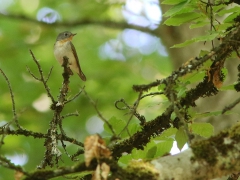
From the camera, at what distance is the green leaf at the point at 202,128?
84.7 inches

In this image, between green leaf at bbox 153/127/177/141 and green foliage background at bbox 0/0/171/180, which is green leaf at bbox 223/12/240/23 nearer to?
green leaf at bbox 153/127/177/141

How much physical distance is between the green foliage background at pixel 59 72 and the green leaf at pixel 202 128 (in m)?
3.58

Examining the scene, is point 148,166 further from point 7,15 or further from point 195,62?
point 7,15

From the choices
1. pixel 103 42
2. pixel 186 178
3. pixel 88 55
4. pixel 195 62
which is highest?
pixel 103 42

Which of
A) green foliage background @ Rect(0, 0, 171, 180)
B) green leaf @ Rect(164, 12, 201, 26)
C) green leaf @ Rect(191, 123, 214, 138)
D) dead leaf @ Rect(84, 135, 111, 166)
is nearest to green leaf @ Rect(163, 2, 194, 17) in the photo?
green leaf @ Rect(164, 12, 201, 26)

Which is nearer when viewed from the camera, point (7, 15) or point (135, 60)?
point (7, 15)

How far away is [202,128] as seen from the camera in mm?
2180

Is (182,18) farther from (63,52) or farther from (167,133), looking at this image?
(63,52)

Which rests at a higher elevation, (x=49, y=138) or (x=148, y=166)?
(x=49, y=138)

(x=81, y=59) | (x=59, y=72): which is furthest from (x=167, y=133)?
(x=81, y=59)

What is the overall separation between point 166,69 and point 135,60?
953mm

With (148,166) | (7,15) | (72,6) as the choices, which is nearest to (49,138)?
(148,166)

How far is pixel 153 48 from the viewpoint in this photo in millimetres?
9258

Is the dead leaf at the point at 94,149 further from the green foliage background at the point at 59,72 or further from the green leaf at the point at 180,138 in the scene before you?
the green foliage background at the point at 59,72
